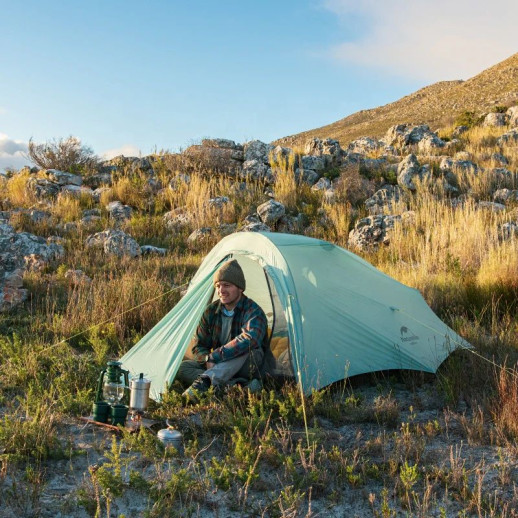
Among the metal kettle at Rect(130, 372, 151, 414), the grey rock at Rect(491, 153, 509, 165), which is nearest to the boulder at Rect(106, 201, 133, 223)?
the metal kettle at Rect(130, 372, 151, 414)

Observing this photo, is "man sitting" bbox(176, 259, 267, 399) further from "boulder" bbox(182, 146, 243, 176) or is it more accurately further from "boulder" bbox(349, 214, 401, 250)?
"boulder" bbox(182, 146, 243, 176)

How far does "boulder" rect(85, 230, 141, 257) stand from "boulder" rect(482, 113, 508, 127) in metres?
13.7

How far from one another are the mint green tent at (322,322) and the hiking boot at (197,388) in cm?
27

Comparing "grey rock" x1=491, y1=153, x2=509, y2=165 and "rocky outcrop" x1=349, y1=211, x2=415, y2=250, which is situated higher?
"grey rock" x1=491, y1=153, x2=509, y2=165

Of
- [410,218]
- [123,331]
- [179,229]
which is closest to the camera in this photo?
[123,331]

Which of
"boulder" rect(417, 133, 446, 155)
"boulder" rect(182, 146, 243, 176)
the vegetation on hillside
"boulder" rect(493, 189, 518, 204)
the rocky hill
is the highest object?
the rocky hill

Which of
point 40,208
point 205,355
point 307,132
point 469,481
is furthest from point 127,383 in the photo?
point 307,132

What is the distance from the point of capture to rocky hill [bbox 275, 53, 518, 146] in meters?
41.1

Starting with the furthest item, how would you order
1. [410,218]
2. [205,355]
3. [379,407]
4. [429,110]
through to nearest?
[429,110]
[410,218]
[205,355]
[379,407]

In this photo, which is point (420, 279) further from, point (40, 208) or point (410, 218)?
point (40, 208)

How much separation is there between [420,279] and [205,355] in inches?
134

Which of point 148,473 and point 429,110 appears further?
point 429,110

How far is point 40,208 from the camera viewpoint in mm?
13211

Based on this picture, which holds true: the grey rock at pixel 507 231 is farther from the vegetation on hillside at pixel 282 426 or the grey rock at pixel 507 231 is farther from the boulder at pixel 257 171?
the boulder at pixel 257 171
